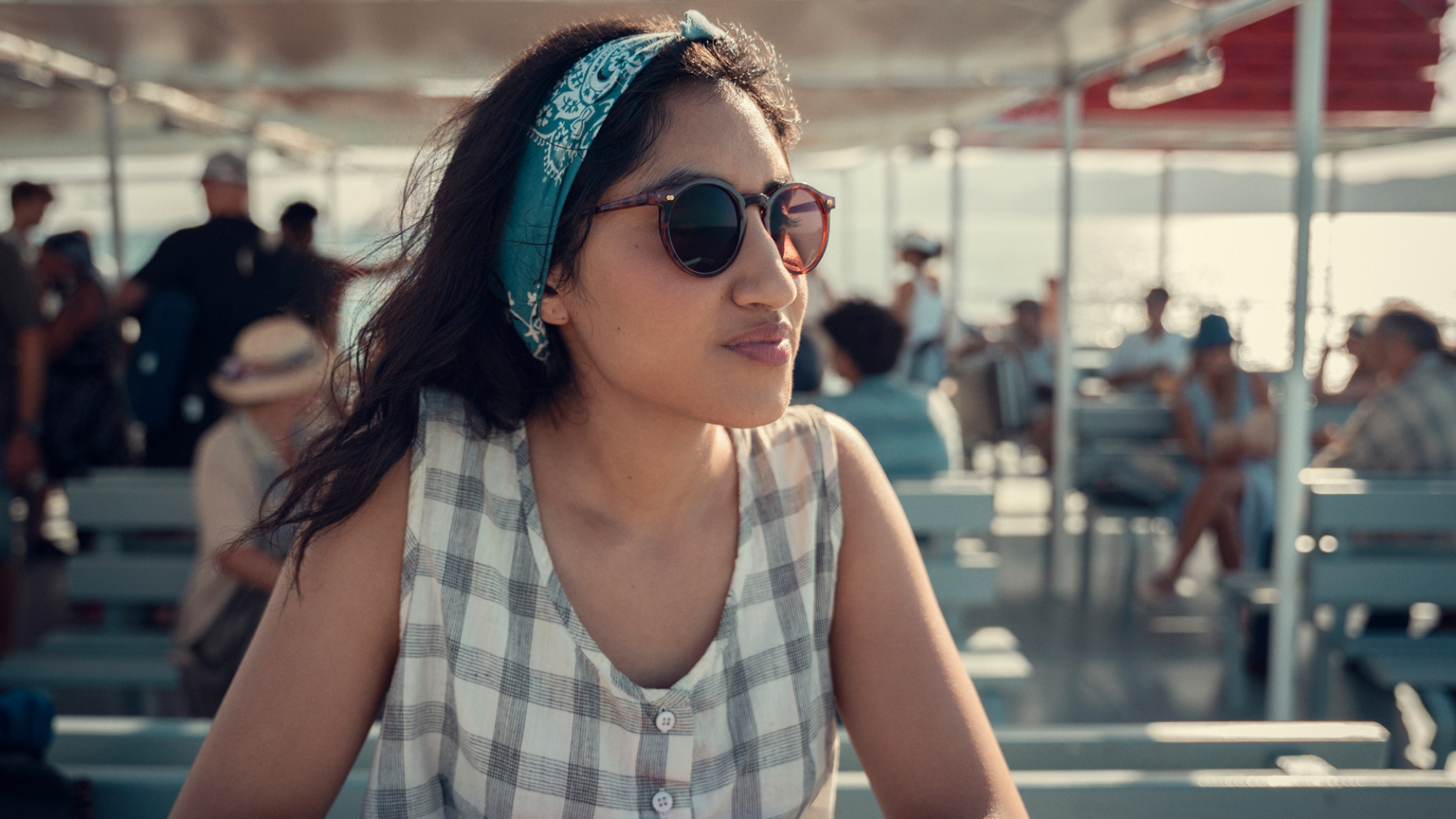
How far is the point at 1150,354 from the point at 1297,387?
16.3 feet

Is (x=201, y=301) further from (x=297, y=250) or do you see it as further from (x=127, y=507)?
(x=127, y=507)

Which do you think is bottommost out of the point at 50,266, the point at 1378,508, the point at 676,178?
the point at 1378,508

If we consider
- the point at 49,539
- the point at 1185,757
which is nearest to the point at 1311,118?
the point at 1185,757

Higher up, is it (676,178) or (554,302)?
(676,178)

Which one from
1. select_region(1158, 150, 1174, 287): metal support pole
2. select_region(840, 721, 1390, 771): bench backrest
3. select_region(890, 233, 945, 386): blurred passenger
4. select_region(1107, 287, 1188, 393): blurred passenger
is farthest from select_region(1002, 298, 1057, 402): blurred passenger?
select_region(840, 721, 1390, 771): bench backrest

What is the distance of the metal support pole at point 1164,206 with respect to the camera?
10.9 meters

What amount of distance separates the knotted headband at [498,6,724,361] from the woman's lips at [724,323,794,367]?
0.23 meters

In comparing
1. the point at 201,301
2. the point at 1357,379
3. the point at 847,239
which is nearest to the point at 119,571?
the point at 201,301

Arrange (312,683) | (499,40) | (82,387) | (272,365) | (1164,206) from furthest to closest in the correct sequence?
(1164,206), (82,387), (499,40), (272,365), (312,683)

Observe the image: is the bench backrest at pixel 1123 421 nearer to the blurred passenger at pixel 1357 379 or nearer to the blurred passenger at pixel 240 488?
the blurred passenger at pixel 1357 379

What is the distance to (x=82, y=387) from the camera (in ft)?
16.6

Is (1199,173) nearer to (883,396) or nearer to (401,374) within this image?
(883,396)

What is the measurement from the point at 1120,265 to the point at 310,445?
47589 millimetres

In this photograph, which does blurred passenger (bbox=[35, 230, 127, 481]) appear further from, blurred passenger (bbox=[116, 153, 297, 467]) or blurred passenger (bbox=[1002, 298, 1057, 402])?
blurred passenger (bbox=[1002, 298, 1057, 402])
